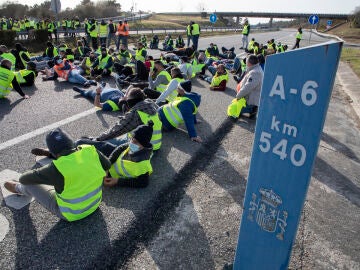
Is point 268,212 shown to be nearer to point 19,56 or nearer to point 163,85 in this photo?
point 163,85

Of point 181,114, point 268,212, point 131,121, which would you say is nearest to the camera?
point 268,212

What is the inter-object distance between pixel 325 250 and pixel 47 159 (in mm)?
4069

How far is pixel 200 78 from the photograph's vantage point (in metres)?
12.0

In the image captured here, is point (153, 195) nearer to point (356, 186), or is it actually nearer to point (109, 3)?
point (356, 186)

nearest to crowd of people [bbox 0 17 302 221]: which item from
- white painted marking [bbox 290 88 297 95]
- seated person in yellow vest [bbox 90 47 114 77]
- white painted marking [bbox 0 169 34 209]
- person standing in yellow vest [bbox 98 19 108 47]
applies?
white painted marking [bbox 0 169 34 209]

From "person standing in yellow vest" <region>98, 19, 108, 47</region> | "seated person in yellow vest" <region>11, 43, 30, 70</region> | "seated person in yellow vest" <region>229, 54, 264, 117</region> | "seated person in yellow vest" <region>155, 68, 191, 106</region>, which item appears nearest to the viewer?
"seated person in yellow vest" <region>155, 68, 191, 106</region>

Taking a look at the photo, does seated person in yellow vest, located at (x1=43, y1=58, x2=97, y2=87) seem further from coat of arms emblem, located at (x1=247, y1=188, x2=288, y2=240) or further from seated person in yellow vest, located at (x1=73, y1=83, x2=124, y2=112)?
coat of arms emblem, located at (x1=247, y1=188, x2=288, y2=240)

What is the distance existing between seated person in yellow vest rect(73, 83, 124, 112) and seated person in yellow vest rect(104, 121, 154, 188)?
324cm

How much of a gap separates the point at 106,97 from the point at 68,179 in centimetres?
488

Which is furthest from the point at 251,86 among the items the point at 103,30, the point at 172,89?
Answer: the point at 103,30

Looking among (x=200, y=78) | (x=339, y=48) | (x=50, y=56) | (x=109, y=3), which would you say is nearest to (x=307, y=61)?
(x=339, y=48)

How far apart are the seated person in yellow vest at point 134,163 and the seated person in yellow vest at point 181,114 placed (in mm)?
1855

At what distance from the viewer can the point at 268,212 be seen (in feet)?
7.20

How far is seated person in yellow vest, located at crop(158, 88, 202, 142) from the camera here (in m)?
5.87
